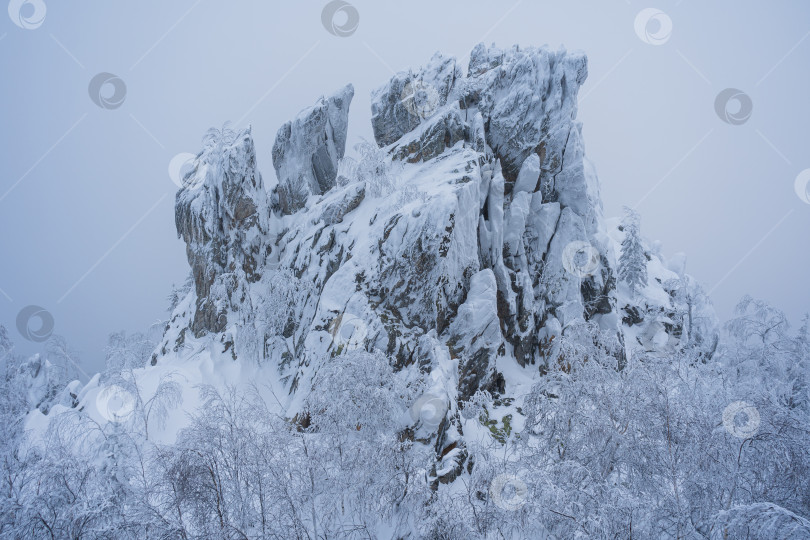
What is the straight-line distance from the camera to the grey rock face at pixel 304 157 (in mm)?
36156

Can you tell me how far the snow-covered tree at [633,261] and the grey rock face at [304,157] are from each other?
28244mm

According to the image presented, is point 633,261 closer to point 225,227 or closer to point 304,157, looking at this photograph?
point 304,157

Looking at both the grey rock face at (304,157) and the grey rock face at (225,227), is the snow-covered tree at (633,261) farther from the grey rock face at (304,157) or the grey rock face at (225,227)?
the grey rock face at (225,227)

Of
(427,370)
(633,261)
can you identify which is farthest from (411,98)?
(427,370)

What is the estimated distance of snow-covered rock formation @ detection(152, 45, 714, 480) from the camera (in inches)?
864

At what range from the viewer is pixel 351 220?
91.4 feet

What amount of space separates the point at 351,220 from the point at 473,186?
9.02 m

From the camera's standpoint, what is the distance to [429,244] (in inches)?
872

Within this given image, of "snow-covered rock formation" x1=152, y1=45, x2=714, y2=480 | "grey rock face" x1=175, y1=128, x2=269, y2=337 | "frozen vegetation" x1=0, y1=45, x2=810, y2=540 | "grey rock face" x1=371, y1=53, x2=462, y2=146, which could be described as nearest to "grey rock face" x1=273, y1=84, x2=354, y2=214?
"snow-covered rock formation" x1=152, y1=45, x2=714, y2=480

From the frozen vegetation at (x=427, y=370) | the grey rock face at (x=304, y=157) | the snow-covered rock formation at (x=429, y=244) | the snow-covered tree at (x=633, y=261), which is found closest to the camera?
the frozen vegetation at (x=427, y=370)

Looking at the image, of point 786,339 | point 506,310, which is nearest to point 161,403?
point 506,310

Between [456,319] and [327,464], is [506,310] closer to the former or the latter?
[456,319]

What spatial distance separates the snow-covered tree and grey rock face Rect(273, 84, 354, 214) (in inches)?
1112

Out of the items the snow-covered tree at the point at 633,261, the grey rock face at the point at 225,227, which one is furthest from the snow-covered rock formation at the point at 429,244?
the snow-covered tree at the point at 633,261
